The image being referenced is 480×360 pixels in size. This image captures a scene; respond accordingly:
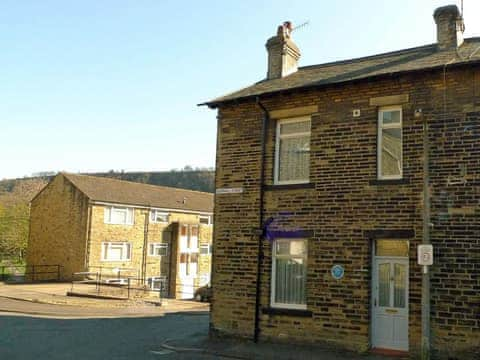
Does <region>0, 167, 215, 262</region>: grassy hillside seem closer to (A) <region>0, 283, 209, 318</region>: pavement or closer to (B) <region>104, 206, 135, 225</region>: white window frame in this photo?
(B) <region>104, 206, 135, 225</region>: white window frame

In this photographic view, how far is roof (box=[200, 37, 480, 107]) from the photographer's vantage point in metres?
11.1

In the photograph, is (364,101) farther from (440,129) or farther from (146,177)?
(146,177)

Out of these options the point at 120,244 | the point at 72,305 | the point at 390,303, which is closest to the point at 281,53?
the point at 390,303

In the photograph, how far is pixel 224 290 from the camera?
12742mm

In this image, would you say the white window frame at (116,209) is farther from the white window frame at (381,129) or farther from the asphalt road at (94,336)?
the white window frame at (381,129)

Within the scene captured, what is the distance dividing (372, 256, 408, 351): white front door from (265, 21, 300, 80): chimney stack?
6.79m

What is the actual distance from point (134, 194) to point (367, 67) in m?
31.9

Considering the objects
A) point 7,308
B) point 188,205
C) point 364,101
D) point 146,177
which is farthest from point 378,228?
point 146,177

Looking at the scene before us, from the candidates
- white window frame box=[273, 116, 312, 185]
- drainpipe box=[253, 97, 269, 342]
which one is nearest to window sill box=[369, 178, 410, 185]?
white window frame box=[273, 116, 312, 185]

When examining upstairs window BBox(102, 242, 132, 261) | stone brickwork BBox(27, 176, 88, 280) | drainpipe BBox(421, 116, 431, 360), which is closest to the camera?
drainpipe BBox(421, 116, 431, 360)

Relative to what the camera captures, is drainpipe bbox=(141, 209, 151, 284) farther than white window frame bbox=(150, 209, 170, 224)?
No

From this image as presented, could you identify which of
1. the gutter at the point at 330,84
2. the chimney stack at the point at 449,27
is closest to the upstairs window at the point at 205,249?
the gutter at the point at 330,84

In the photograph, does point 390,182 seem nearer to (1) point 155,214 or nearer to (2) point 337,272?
(2) point 337,272

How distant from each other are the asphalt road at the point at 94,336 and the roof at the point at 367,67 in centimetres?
664
